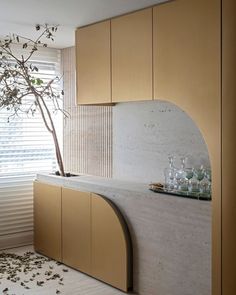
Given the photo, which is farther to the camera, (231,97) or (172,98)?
(172,98)

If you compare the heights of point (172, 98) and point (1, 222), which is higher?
point (172, 98)

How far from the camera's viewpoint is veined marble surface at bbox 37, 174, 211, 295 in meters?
3.02

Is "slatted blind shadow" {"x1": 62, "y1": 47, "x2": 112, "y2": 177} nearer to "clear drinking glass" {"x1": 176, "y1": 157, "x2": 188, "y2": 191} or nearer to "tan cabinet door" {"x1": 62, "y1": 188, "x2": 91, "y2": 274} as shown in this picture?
"tan cabinet door" {"x1": 62, "y1": 188, "x2": 91, "y2": 274}

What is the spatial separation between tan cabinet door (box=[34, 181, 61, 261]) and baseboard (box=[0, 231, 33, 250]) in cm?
29

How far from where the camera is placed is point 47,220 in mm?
4555

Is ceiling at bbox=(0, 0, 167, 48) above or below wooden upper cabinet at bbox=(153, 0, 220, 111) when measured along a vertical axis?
above

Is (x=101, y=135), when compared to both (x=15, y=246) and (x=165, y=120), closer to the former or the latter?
(x=165, y=120)

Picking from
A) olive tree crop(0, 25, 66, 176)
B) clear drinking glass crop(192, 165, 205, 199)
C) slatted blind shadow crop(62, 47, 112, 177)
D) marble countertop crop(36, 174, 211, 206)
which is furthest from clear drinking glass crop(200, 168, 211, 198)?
olive tree crop(0, 25, 66, 176)

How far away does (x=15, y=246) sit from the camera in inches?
195

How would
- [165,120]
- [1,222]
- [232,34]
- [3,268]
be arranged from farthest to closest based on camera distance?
1. [1,222]
2. [3,268]
3. [165,120]
4. [232,34]

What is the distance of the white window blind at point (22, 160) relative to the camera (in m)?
4.88

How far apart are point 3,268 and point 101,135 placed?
1604 millimetres

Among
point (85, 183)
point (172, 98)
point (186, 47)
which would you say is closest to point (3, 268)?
point (85, 183)

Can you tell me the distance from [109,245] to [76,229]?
51 centimetres
